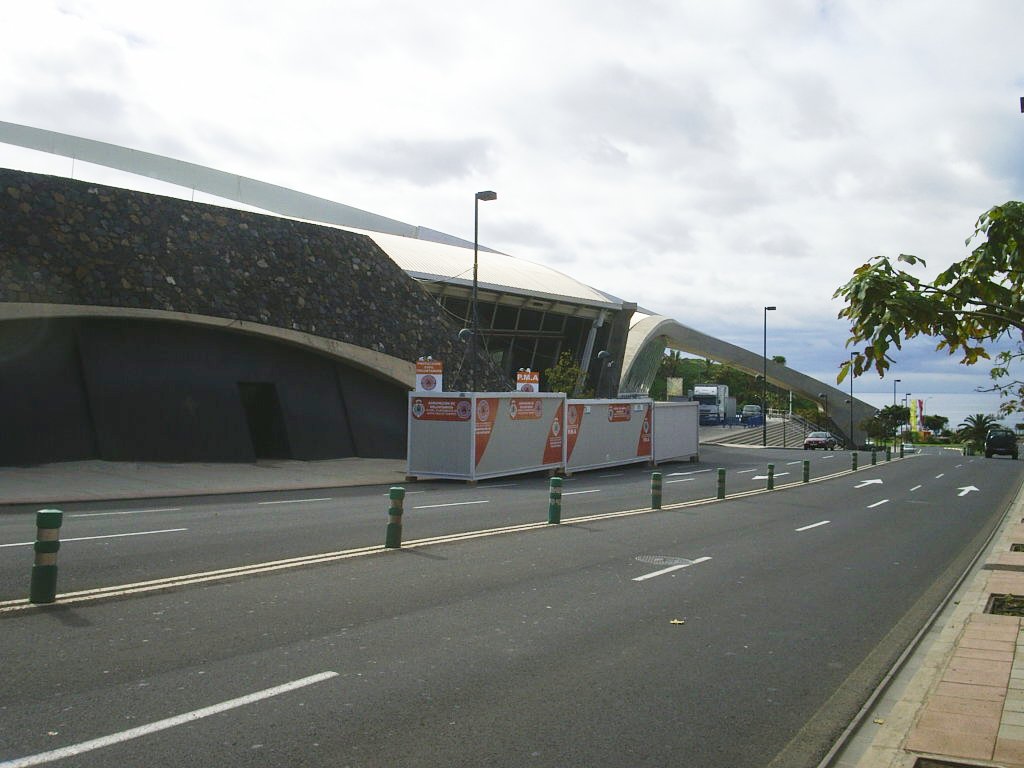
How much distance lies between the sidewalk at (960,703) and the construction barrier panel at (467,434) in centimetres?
1682

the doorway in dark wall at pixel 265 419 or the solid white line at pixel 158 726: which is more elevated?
the doorway in dark wall at pixel 265 419

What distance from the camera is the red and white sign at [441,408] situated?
81.8 ft

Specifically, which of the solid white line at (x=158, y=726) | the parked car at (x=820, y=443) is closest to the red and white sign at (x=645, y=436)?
the solid white line at (x=158, y=726)

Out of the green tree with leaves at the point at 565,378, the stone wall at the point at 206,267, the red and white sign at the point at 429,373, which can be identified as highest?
the stone wall at the point at 206,267

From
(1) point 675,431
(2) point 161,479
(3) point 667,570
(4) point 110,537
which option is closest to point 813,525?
(3) point 667,570

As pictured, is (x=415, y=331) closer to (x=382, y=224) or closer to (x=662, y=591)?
(x=662, y=591)

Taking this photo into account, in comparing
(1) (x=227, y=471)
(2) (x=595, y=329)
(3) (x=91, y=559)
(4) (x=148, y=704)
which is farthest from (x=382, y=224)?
(4) (x=148, y=704)

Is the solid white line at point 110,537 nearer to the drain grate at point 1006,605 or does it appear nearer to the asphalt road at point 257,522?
the asphalt road at point 257,522

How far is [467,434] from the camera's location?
981 inches

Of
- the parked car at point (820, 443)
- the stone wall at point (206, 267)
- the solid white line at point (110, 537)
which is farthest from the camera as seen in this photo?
the parked car at point (820, 443)

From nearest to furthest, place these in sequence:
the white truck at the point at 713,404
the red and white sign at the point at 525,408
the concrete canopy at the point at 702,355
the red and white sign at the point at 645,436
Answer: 1. the red and white sign at the point at 525,408
2. the red and white sign at the point at 645,436
3. the concrete canopy at the point at 702,355
4. the white truck at the point at 713,404

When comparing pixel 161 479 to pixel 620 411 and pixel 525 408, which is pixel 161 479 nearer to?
pixel 525 408

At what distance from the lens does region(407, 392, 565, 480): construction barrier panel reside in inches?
982

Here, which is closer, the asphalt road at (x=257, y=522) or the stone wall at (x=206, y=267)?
the asphalt road at (x=257, y=522)
